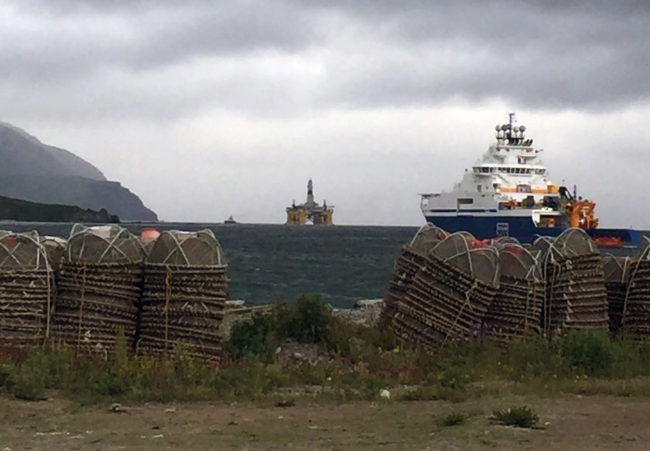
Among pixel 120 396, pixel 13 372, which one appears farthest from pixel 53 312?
pixel 120 396

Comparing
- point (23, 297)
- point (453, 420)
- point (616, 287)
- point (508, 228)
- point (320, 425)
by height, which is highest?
point (508, 228)

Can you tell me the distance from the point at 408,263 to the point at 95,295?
6.39 m

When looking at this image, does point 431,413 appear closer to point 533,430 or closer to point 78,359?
point 533,430

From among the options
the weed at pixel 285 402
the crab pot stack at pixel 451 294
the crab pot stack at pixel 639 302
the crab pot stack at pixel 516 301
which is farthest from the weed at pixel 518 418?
the crab pot stack at pixel 639 302

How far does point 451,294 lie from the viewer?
15406mm

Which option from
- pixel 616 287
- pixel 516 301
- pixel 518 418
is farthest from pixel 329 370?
pixel 616 287

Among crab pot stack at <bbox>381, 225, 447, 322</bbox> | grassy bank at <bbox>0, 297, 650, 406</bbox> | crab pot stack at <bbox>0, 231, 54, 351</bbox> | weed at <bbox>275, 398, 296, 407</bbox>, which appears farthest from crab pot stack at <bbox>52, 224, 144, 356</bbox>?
crab pot stack at <bbox>381, 225, 447, 322</bbox>

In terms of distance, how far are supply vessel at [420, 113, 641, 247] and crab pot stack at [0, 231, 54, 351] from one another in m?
80.5

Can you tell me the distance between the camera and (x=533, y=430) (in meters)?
9.23

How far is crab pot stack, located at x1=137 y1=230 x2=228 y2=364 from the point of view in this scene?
13445mm

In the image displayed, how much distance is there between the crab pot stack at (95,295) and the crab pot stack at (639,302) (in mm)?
9464

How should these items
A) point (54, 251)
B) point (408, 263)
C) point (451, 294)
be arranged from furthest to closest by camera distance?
1. point (408, 263)
2. point (451, 294)
3. point (54, 251)

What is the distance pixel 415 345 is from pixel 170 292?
15.1ft

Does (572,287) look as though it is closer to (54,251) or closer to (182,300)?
(182,300)
